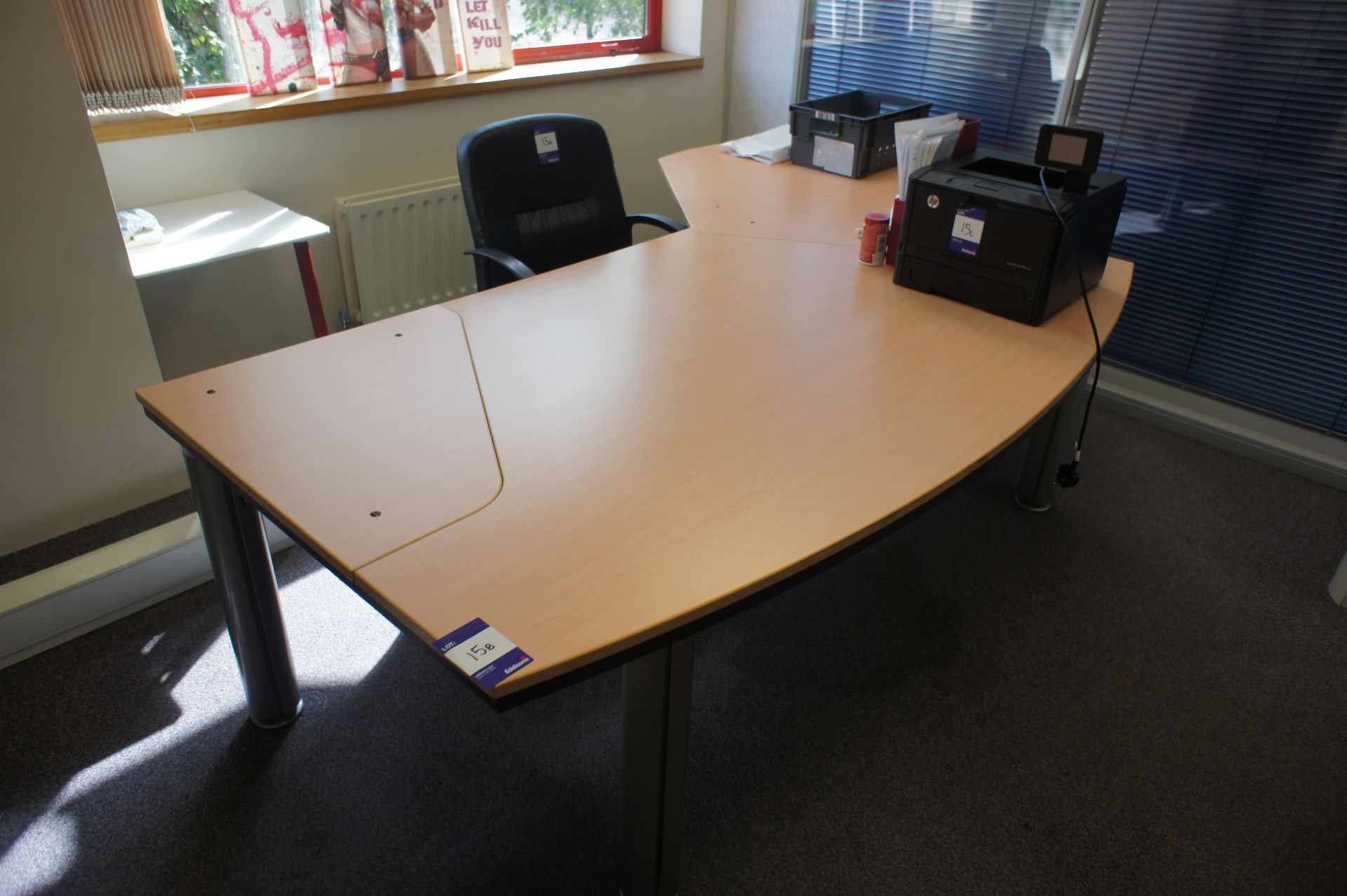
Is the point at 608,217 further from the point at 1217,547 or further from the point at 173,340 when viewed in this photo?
the point at 1217,547

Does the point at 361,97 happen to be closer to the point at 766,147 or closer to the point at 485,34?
the point at 485,34

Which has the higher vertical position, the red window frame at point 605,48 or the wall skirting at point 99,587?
the red window frame at point 605,48

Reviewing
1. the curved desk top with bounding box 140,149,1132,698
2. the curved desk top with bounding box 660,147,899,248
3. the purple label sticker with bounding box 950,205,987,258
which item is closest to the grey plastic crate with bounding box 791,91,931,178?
the curved desk top with bounding box 660,147,899,248

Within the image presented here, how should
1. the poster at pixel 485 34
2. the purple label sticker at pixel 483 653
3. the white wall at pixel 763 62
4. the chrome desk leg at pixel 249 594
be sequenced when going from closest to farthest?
the purple label sticker at pixel 483 653
the chrome desk leg at pixel 249 594
the poster at pixel 485 34
the white wall at pixel 763 62

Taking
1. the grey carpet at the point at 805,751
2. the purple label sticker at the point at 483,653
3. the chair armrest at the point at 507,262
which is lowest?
the grey carpet at the point at 805,751

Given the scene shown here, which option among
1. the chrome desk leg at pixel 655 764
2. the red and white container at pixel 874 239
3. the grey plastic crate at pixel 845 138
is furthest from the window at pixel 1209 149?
the chrome desk leg at pixel 655 764

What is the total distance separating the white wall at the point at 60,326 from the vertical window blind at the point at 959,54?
2.77 metres

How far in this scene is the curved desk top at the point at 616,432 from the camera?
116cm

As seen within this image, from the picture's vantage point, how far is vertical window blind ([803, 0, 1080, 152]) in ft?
9.89

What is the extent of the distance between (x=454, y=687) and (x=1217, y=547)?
7.05ft

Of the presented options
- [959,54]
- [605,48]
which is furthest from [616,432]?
[605,48]

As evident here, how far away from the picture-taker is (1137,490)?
8.89ft

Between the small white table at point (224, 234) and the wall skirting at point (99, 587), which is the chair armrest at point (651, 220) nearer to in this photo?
the small white table at point (224, 234)

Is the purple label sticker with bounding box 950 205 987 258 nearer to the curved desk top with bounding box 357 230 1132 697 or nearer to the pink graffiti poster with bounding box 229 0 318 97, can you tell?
the curved desk top with bounding box 357 230 1132 697
